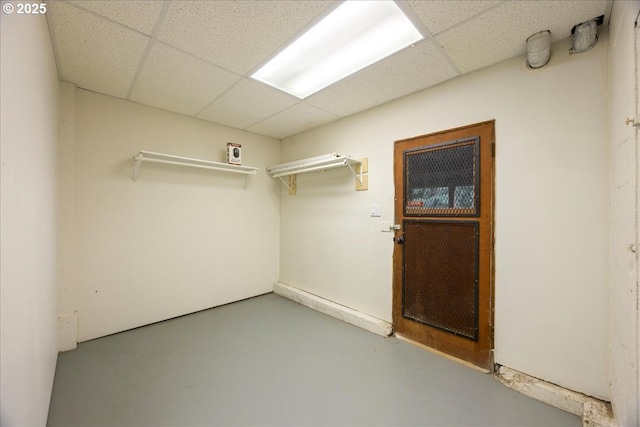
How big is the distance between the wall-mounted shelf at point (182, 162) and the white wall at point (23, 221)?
103 centimetres

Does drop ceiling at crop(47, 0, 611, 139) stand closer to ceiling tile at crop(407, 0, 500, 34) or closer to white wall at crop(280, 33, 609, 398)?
ceiling tile at crop(407, 0, 500, 34)

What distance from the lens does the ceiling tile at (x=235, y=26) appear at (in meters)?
1.47

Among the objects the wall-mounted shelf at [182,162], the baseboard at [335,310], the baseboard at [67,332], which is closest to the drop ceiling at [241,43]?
the wall-mounted shelf at [182,162]

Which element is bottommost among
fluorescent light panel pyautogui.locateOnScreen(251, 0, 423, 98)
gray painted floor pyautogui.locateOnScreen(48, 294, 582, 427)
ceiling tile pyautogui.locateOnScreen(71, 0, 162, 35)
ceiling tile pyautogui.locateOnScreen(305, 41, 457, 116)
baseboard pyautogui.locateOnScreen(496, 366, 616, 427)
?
gray painted floor pyautogui.locateOnScreen(48, 294, 582, 427)

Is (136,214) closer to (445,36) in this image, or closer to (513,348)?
(445,36)

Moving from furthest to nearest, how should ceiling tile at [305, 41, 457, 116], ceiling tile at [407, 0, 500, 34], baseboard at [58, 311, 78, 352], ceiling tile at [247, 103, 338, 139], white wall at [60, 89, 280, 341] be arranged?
ceiling tile at [247, 103, 338, 139]
white wall at [60, 89, 280, 341]
baseboard at [58, 311, 78, 352]
ceiling tile at [305, 41, 457, 116]
ceiling tile at [407, 0, 500, 34]

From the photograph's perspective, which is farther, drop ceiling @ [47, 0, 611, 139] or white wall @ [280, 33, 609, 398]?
white wall @ [280, 33, 609, 398]

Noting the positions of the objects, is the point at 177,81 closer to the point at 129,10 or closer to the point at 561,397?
the point at 129,10

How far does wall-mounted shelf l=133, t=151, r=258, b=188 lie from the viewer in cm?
264

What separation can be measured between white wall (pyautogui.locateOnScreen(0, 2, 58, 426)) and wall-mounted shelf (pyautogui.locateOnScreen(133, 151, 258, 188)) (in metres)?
1.03

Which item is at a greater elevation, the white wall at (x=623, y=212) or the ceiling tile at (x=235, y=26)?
the ceiling tile at (x=235, y=26)

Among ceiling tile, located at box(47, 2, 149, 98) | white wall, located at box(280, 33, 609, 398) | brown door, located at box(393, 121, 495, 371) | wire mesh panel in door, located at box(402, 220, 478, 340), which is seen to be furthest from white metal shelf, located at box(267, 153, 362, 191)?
ceiling tile, located at box(47, 2, 149, 98)

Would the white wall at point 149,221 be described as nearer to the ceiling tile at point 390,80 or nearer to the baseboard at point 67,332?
the baseboard at point 67,332

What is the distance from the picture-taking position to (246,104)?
109 inches
